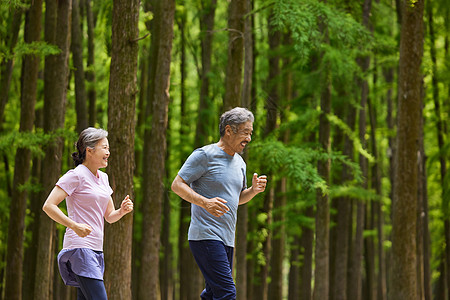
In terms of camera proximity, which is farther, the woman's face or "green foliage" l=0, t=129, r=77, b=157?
"green foliage" l=0, t=129, r=77, b=157

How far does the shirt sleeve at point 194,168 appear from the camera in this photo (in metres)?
5.38

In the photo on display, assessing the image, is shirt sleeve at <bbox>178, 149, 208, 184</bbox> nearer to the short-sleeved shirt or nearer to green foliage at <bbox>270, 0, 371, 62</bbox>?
the short-sleeved shirt

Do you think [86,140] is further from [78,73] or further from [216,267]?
[78,73]

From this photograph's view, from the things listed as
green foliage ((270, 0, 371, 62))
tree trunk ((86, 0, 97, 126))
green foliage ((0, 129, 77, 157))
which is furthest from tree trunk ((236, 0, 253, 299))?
tree trunk ((86, 0, 97, 126))

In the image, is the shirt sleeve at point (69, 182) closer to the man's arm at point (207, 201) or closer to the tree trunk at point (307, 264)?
the man's arm at point (207, 201)

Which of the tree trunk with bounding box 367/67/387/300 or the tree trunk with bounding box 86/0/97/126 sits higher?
the tree trunk with bounding box 86/0/97/126

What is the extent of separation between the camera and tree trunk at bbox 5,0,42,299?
1498cm

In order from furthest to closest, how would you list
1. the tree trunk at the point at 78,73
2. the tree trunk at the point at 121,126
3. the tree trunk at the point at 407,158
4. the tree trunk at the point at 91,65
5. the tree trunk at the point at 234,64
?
the tree trunk at the point at 91,65 → the tree trunk at the point at 78,73 → the tree trunk at the point at 234,64 → the tree trunk at the point at 407,158 → the tree trunk at the point at 121,126

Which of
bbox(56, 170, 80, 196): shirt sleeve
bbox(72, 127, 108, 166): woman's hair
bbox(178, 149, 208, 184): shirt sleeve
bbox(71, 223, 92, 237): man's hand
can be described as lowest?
bbox(71, 223, 92, 237): man's hand

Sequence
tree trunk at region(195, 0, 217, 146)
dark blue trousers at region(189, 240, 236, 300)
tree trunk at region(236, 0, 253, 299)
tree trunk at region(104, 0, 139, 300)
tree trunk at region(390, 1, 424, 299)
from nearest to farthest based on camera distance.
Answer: dark blue trousers at region(189, 240, 236, 300) → tree trunk at region(104, 0, 139, 300) → tree trunk at region(390, 1, 424, 299) → tree trunk at region(236, 0, 253, 299) → tree trunk at region(195, 0, 217, 146)

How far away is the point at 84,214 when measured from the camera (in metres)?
5.16

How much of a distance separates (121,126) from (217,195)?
4401 millimetres

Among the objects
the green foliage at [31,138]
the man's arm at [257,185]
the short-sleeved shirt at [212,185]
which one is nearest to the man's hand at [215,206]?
the short-sleeved shirt at [212,185]

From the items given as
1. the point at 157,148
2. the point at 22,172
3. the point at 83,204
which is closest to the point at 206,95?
the point at 157,148
